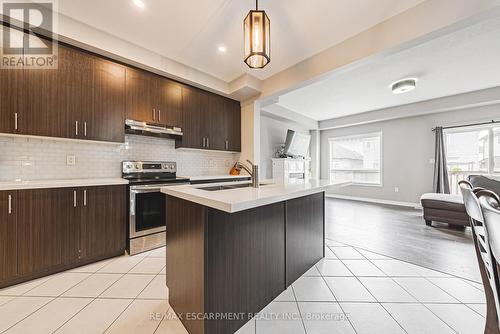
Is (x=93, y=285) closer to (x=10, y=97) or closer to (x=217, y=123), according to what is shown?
(x=10, y=97)

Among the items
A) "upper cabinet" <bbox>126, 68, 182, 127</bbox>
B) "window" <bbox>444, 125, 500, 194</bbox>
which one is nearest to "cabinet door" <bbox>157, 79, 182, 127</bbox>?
"upper cabinet" <bbox>126, 68, 182, 127</bbox>

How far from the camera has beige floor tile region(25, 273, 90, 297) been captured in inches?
65.1

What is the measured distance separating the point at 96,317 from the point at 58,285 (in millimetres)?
753

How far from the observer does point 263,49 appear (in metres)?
1.50

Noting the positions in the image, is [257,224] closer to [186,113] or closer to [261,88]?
[186,113]

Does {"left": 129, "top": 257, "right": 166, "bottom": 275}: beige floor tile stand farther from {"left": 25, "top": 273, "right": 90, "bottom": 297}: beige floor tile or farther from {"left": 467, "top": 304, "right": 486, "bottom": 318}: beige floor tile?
{"left": 467, "top": 304, "right": 486, "bottom": 318}: beige floor tile

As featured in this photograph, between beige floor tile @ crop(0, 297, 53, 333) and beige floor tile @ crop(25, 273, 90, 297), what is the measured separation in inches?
2.5

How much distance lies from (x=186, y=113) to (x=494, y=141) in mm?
6569

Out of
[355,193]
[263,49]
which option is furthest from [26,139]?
[355,193]

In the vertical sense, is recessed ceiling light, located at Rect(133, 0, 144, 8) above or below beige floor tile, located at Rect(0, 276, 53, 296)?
above

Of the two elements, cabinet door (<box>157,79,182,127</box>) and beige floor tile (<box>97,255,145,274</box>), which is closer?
beige floor tile (<box>97,255,145,274</box>)

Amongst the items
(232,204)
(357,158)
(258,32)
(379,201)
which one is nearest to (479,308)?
(232,204)

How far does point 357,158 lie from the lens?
254 inches

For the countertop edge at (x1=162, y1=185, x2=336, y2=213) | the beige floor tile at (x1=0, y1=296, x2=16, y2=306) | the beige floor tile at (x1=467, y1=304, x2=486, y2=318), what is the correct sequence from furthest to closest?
the beige floor tile at (x1=0, y1=296, x2=16, y2=306) < the beige floor tile at (x1=467, y1=304, x2=486, y2=318) < the countertop edge at (x1=162, y1=185, x2=336, y2=213)
